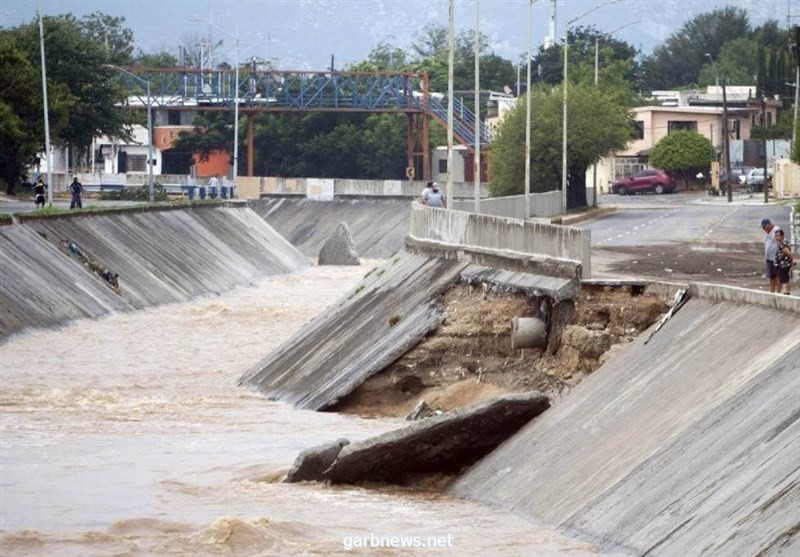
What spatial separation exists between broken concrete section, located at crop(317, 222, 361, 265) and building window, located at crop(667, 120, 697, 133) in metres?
50.0

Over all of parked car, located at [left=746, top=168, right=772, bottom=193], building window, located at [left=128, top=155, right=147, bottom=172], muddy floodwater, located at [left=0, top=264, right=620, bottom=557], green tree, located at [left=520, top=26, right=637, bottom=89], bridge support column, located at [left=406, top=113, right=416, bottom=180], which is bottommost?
muddy floodwater, located at [left=0, top=264, right=620, bottom=557]

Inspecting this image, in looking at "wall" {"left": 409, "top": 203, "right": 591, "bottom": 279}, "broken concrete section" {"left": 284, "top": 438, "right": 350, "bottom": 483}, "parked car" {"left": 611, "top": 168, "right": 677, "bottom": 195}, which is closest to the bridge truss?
"parked car" {"left": 611, "top": 168, "right": 677, "bottom": 195}

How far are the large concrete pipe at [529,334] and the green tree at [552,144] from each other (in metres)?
53.2

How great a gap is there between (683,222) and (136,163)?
7501cm

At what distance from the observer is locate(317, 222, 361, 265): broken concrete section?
8056cm

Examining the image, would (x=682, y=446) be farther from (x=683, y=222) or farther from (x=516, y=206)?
(x=683, y=222)

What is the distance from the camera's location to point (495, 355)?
28.2 m

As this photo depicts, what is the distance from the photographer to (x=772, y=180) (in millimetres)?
111812

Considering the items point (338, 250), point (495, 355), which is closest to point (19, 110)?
point (338, 250)

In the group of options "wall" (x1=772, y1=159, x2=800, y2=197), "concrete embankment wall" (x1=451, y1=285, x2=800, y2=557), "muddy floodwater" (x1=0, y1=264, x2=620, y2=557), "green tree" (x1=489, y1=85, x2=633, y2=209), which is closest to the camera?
"concrete embankment wall" (x1=451, y1=285, x2=800, y2=557)

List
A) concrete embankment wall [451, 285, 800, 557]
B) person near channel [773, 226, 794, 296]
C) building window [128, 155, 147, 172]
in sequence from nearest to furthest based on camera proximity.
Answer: concrete embankment wall [451, 285, 800, 557]
person near channel [773, 226, 794, 296]
building window [128, 155, 147, 172]

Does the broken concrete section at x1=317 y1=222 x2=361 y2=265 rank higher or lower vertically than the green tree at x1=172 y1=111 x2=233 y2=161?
lower

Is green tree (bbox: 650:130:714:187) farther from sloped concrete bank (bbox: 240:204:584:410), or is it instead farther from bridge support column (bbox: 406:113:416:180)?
sloped concrete bank (bbox: 240:204:584:410)

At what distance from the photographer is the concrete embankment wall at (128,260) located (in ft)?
153
